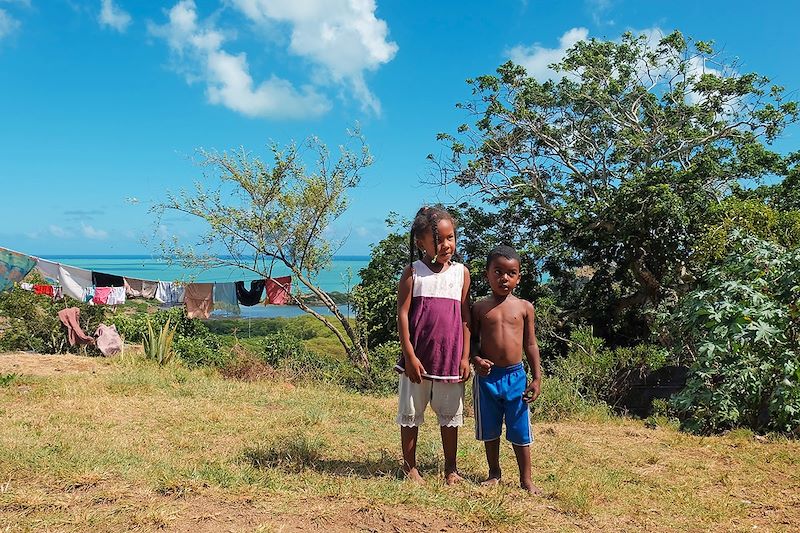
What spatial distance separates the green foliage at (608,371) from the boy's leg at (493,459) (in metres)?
3.63

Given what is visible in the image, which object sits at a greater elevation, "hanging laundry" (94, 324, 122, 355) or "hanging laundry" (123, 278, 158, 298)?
"hanging laundry" (123, 278, 158, 298)

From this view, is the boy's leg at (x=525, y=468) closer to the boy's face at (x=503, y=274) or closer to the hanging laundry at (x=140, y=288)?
the boy's face at (x=503, y=274)

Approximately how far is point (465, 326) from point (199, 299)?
40.6 feet

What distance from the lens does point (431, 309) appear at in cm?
352

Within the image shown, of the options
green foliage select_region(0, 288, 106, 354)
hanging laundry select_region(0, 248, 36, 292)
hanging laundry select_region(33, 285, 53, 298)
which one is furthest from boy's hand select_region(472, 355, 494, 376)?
hanging laundry select_region(33, 285, 53, 298)

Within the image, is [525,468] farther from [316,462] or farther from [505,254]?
[316,462]

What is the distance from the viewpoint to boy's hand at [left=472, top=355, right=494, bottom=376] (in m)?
3.49

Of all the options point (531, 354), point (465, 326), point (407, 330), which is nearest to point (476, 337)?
point (465, 326)

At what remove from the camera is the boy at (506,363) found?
11.6 feet

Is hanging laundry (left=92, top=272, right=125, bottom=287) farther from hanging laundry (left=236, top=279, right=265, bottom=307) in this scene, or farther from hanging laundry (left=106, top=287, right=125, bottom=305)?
hanging laundry (left=236, top=279, right=265, bottom=307)

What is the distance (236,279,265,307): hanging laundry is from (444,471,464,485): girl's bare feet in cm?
1156

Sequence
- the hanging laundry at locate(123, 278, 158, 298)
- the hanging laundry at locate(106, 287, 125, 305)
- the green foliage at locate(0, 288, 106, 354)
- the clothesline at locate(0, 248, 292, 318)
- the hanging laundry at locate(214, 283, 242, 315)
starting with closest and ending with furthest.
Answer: the green foliage at locate(0, 288, 106, 354)
the clothesline at locate(0, 248, 292, 318)
the hanging laundry at locate(106, 287, 125, 305)
the hanging laundry at locate(214, 283, 242, 315)
the hanging laundry at locate(123, 278, 158, 298)

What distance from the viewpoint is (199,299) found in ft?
48.8

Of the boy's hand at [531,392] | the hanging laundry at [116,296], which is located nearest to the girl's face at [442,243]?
the boy's hand at [531,392]
